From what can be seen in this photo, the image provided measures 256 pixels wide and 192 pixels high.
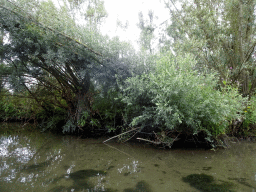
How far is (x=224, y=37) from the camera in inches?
261

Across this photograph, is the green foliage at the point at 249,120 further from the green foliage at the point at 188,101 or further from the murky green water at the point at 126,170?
the green foliage at the point at 188,101

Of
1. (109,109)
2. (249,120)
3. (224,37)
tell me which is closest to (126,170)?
(109,109)

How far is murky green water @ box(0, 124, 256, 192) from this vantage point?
8.82ft

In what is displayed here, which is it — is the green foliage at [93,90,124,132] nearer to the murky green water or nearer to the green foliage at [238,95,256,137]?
the murky green water

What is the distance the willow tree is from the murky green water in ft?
11.4

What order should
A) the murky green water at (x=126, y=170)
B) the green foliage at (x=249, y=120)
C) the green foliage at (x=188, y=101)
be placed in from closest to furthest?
1. the murky green water at (x=126, y=170)
2. the green foliage at (x=188, y=101)
3. the green foliage at (x=249, y=120)

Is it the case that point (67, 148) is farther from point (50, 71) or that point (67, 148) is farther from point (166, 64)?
point (166, 64)

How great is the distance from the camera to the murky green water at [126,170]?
2.69 metres

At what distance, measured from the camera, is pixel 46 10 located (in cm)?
569

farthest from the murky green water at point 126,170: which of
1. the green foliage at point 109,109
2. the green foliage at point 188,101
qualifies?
the green foliage at point 109,109

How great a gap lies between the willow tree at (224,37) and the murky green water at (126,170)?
3490 mm

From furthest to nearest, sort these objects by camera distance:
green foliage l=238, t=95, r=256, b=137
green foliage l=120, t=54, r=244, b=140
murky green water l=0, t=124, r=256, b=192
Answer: green foliage l=238, t=95, r=256, b=137, green foliage l=120, t=54, r=244, b=140, murky green water l=0, t=124, r=256, b=192

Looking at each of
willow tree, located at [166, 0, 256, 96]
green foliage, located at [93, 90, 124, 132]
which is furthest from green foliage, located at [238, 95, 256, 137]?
green foliage, located at [93, 90, 124, 132]

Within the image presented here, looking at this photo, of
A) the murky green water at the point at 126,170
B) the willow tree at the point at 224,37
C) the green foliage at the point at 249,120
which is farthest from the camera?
the willow tree at the point at 224,37
